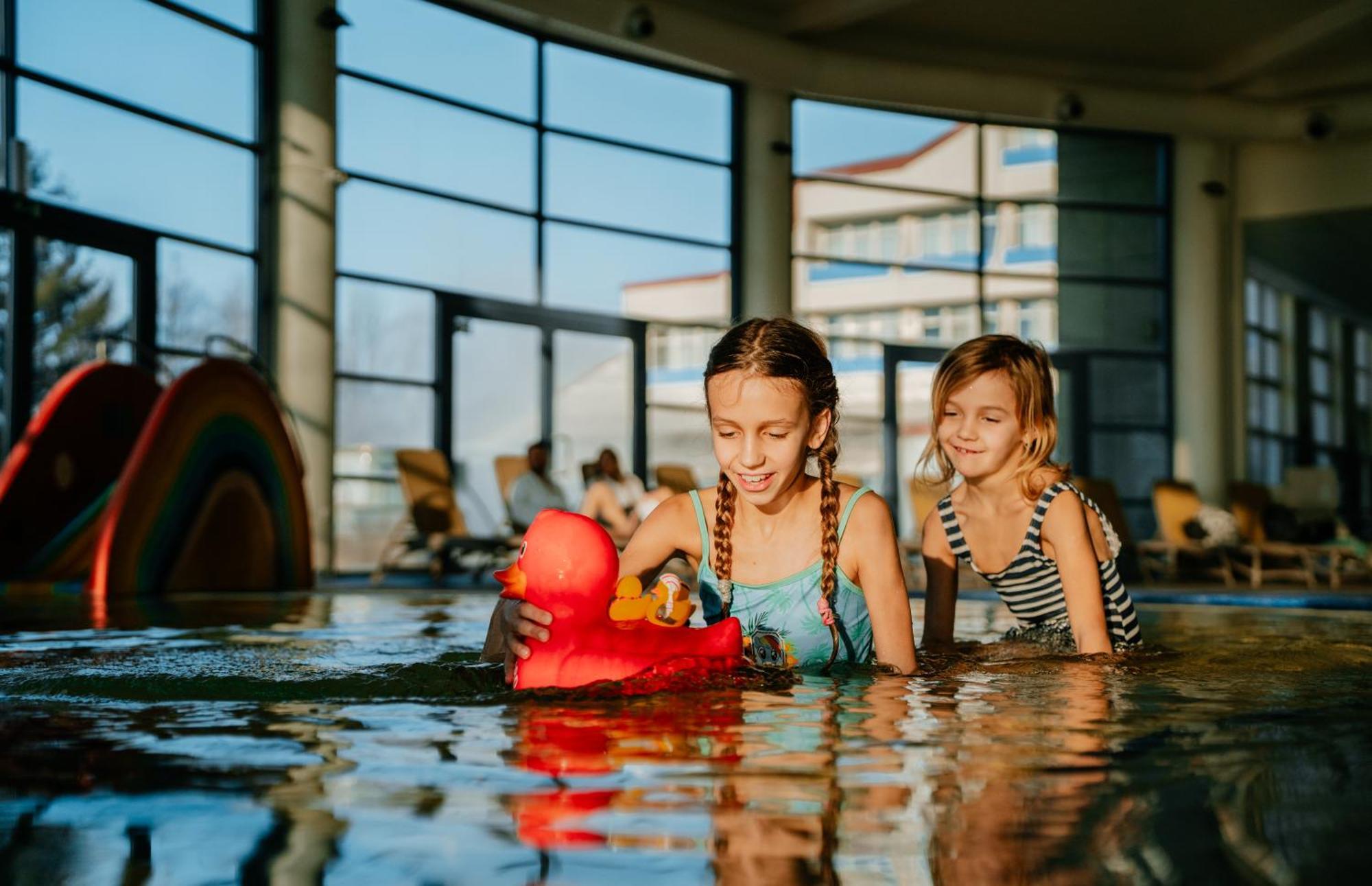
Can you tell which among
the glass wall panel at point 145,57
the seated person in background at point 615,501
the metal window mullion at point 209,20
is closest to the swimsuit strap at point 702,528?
the seated person in background at point 615,501

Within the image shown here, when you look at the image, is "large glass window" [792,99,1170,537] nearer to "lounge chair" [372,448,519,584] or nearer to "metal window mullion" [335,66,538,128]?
"metal window mullion" [335,66,538,128]

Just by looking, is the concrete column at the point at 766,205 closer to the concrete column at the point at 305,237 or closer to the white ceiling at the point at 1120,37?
the white ceiling at the point at 1120,37

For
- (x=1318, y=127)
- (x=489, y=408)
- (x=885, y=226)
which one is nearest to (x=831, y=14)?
(x=885, y=226)

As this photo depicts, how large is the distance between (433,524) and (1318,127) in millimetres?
10074

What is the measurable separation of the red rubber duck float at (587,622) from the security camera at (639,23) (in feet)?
31.5

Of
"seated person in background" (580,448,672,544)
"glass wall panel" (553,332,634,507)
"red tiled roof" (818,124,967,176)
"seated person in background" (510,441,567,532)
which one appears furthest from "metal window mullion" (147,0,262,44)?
"red tiled roof" (818,124,967,176)

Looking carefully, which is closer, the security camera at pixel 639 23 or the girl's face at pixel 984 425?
the girl's face at pixel 984 425

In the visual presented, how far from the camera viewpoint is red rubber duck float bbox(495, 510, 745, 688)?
2.05 metres

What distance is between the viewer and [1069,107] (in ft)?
43.8

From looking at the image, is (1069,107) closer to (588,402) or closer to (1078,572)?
(588,402)

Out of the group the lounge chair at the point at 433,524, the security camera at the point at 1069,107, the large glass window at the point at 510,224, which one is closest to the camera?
the lounge chair at the point at 433,524

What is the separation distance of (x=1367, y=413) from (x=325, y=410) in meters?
18.5

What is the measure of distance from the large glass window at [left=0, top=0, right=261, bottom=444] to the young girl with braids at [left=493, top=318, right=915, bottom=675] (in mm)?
5263

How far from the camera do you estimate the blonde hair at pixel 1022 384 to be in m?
2.98
